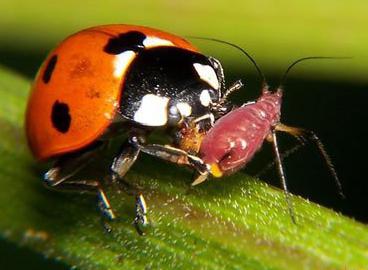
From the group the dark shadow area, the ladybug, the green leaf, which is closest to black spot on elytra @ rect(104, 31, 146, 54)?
the ladybug

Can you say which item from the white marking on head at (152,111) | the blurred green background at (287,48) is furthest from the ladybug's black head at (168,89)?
the blurred green background at (287,48)

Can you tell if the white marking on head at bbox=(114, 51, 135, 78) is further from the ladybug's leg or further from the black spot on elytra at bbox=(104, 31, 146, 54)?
the ladybug's leg

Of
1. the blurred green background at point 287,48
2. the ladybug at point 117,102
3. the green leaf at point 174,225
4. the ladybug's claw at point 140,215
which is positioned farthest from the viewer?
the blurred green background at point 287,48

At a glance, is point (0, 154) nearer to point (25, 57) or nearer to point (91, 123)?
point (91, 123)

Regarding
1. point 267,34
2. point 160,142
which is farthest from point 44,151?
point 267,34

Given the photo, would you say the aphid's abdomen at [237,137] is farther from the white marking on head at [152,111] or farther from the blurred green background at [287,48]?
the blurred green background at [287,48]

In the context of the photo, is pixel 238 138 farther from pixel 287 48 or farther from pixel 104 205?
pixel 287 48
